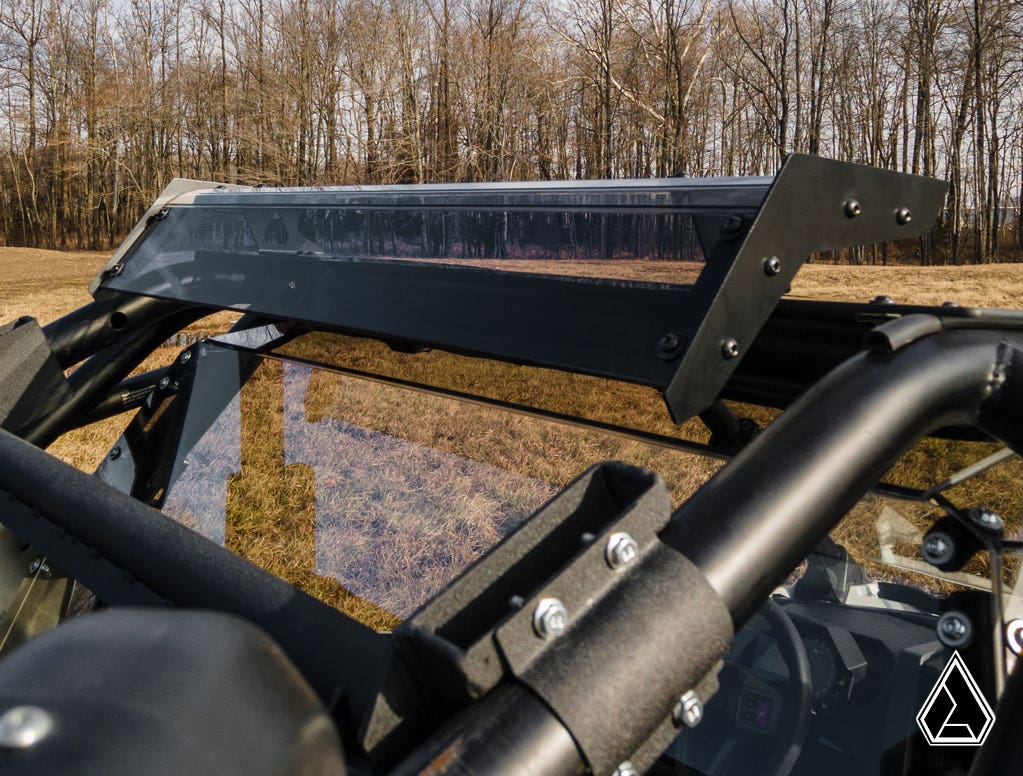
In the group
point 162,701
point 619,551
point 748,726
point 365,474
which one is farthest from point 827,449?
point 365,474

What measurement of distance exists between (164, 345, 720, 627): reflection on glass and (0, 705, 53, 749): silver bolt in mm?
1115

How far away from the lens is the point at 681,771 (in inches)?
50.3

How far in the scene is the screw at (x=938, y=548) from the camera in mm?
1115

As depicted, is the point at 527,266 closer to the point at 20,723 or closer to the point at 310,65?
the point at 20,723

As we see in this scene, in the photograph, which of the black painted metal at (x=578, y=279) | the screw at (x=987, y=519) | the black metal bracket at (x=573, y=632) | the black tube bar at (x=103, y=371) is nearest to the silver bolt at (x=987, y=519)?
the screw at (x=987, y=519)

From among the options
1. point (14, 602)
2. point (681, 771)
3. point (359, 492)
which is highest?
point (359, 492)

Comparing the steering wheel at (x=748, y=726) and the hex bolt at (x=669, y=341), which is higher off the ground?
the hex bolt at (x=669, y=341)

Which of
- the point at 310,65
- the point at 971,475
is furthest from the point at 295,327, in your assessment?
the point at 310,65

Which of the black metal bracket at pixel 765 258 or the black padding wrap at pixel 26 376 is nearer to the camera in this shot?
the black metal bracket at pixel 765 258

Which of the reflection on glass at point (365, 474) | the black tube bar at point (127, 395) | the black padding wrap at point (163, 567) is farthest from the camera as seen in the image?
the black tube bar at point (127, 395)

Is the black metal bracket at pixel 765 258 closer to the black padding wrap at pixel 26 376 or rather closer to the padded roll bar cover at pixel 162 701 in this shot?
the padded roll bar cover at pixel 162 701

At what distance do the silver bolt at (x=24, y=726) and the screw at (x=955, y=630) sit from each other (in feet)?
3.92

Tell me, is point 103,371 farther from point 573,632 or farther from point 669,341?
point 573,632

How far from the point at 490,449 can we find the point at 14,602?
0.95 m
